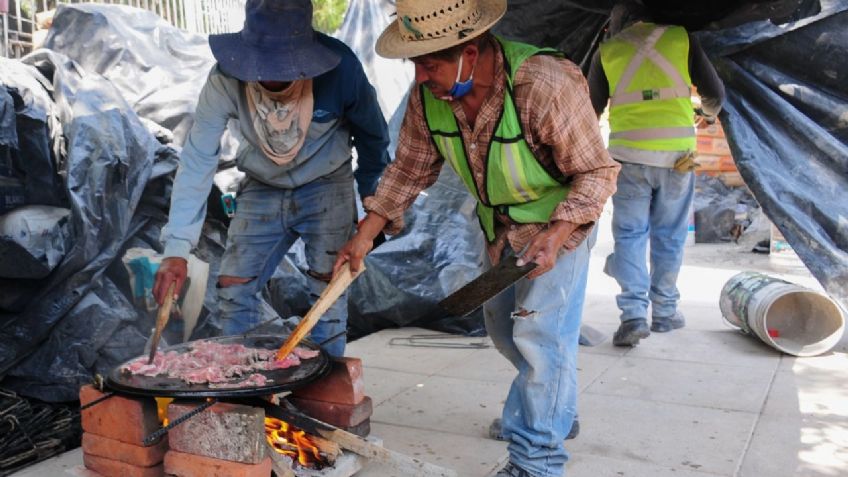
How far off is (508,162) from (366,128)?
1077 mm

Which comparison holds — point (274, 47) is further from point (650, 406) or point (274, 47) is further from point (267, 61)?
point (650, 406)

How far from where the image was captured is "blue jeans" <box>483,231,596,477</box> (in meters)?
2.93

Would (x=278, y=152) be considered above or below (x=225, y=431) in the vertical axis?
above

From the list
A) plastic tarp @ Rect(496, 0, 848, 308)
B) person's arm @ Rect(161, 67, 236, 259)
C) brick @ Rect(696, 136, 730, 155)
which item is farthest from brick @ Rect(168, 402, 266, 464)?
brick @ Rect(696, 136, 730, 155)

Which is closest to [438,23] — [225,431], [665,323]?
[225,431]

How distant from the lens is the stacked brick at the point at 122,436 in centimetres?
291

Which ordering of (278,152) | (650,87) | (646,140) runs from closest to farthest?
(278,152), (650,87), (646,140)

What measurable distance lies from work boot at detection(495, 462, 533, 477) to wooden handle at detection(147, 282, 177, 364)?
4.54 ft

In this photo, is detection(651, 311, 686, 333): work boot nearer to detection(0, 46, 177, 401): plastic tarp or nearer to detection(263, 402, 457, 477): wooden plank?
detection(263, 402, 457, 477): wooden plank

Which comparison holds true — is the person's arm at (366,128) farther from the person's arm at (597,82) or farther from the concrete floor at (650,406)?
the person's arm at (597,82)

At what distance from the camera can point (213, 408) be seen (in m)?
2.82

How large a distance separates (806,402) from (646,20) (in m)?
2.39

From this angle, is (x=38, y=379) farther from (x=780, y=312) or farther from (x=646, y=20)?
(x=780, y=312)

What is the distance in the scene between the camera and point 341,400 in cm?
328
